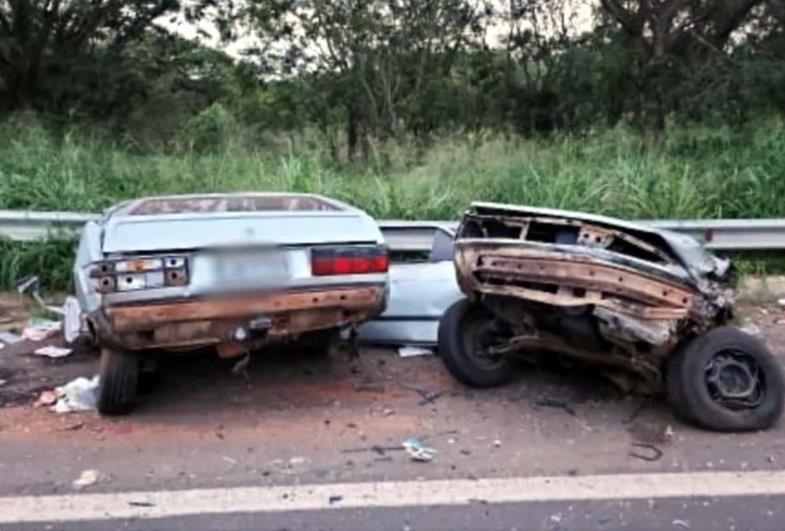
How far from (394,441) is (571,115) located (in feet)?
31.8

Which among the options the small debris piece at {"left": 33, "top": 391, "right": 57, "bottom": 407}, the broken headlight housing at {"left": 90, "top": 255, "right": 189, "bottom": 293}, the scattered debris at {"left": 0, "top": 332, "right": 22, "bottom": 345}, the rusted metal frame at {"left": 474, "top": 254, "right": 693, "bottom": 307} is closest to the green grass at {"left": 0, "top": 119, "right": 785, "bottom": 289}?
the scattered debris at {"left": 0, "top": 332, "right": 22, "bottom": 345}

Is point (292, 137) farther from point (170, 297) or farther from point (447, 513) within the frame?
point (447, 513)

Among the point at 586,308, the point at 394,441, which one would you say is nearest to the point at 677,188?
the point at 586,308

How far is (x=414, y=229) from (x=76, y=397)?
286 cm

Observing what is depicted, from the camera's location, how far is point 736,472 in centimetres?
388

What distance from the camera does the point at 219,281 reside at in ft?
13.9

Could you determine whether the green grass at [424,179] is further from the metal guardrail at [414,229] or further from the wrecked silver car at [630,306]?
the wrecked silver car at [630,306]

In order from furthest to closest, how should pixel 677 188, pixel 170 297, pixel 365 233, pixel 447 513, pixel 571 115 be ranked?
pixel 571 115, pixel 677 188, pixel 365 233, pixel 170 297, pixel 447 513

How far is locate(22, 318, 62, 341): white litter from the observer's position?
5918 mm

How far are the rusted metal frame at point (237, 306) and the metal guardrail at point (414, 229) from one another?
7.32ft

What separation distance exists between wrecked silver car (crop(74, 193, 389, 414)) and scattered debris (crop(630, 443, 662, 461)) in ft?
4.52

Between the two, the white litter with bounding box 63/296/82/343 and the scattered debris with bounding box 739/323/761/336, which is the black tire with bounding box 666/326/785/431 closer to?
the scattered debris with bounding box 739/323/761/336

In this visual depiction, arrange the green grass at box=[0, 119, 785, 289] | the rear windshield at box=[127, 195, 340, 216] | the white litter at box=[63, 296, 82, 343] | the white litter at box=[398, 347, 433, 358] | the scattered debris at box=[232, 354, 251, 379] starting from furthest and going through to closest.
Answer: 1. the green grass at box=[0, 119, 785, 289]
2. the white litter at box=[398, 347, 433, 358]
3. the white litter at box=[63, 296, 82, 343]
4. the scattered debris at box=[232, 354, 251, 379]
5. the rear windshield at box=[127, 195, 340, 216]

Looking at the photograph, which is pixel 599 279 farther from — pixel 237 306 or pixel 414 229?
pixel 414 229
